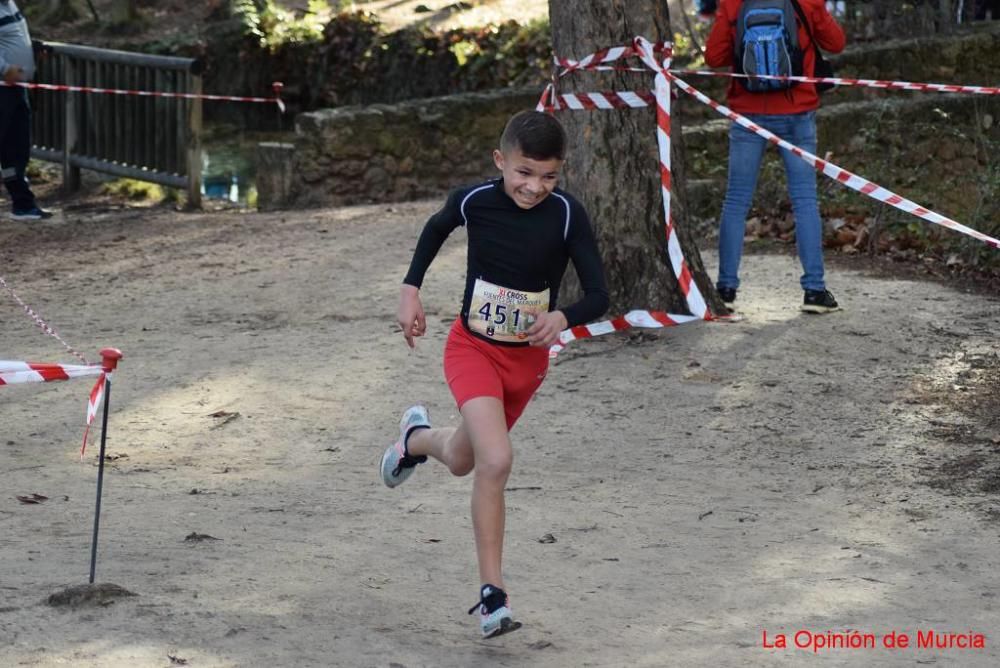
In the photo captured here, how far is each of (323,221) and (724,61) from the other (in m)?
4.32

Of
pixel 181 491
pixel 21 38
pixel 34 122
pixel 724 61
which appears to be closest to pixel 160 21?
pixel 34 122

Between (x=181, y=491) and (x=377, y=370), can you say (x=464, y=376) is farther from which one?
(x=377, y=370)

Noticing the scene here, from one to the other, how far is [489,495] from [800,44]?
4465 millimetres

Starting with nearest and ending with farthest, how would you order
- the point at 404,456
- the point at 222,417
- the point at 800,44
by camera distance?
the point at 404,456, the point at 222,417, the point at 800,44

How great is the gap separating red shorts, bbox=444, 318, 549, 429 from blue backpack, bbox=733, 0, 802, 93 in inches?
145

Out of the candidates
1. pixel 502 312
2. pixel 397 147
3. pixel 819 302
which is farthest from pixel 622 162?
pixel 397 147

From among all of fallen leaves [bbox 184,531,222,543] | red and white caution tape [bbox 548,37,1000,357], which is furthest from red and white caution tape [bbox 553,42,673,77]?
fallen leaves [bbox 184,531,222,543]

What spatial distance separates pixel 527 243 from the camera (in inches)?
184

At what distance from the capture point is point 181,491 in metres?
6.04

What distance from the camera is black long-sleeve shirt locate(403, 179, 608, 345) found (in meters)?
4.68

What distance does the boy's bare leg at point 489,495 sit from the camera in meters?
4.41

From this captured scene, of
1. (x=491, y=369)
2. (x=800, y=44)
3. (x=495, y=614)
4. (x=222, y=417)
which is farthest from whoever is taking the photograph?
(x=800, y=44)

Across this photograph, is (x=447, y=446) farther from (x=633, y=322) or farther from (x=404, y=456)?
(x=633, y=322)

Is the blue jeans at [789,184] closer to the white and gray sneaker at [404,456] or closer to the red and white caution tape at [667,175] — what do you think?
the red and white caution tape at [667,175]
